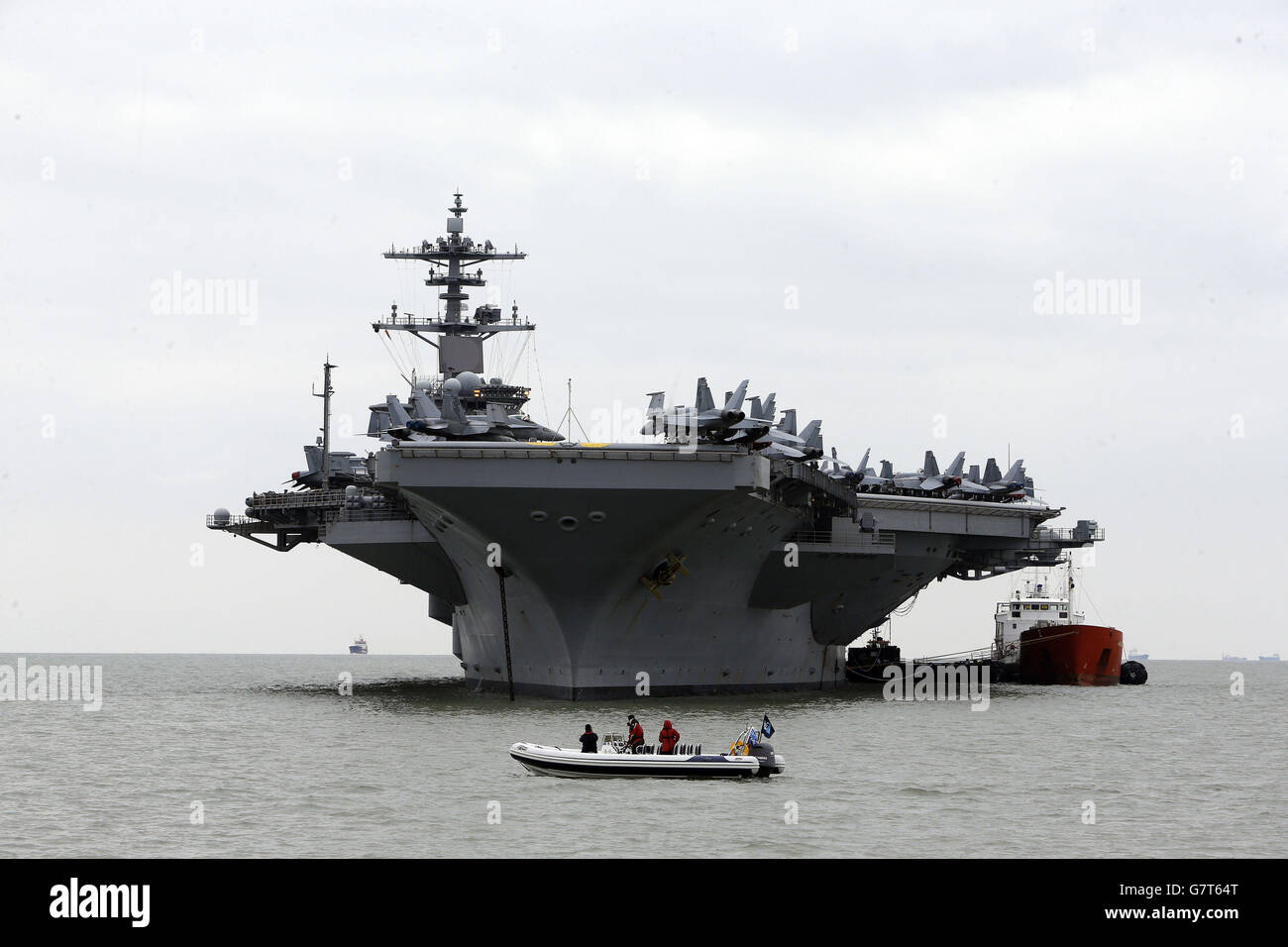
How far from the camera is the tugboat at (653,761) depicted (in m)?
22.6

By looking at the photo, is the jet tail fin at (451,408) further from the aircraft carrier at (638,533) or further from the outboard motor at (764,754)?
the outboard motor at (764,754)

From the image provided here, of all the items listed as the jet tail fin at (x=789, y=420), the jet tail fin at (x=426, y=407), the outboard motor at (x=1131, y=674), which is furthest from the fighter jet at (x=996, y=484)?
the jet tail fin at (x=426, y=407)

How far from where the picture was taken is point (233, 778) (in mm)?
24422

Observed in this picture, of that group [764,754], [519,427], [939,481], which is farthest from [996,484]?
[764,754]

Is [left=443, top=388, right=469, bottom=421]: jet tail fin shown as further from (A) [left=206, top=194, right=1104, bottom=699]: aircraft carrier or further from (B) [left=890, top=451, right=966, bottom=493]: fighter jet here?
(B) [left=890, top=451, right=966, bottom=493]: fighter jet

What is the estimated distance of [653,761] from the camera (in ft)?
74.2

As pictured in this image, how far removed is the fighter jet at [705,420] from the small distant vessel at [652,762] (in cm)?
1018

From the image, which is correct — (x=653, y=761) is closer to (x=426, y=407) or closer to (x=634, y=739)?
(x=634, y=739)

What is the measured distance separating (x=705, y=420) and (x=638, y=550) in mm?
3494
